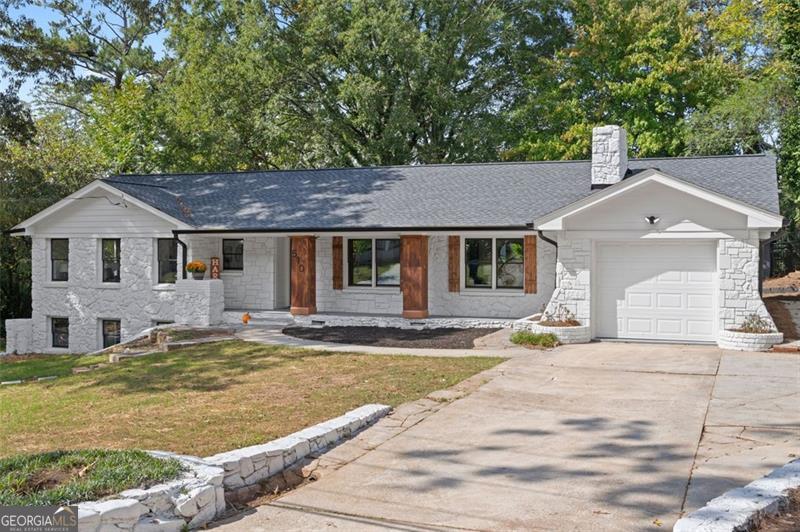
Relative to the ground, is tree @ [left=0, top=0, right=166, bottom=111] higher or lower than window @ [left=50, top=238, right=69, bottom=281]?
higher

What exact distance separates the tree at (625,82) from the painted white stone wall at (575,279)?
14103mm

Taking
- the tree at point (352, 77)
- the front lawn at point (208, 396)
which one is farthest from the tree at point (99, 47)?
the front lawn at point (208, 396)

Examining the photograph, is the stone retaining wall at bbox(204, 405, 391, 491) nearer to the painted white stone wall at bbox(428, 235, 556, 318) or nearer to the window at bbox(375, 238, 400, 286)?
the painted white stone wall at bbox(428, 235, 556, 318)

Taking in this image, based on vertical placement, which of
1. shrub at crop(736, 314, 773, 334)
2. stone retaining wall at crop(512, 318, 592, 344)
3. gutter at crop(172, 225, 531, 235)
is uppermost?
gutter at crop(172, 225, 531, 235)

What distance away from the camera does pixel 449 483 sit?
663 cm

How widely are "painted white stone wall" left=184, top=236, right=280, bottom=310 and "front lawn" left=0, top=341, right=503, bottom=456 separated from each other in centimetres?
518

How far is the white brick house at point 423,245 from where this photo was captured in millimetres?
14828

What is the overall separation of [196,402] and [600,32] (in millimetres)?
23886

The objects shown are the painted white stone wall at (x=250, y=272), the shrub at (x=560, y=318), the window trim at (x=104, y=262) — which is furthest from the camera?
the window trim at (x=104, y=262)

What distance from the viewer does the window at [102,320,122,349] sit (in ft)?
68.4

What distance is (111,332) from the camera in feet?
68.9

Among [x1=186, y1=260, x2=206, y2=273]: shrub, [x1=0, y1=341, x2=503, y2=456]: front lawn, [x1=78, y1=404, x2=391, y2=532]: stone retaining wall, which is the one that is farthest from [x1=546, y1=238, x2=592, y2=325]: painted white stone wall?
[x1=186, y1=260, x2=206, y2=273]: shrub

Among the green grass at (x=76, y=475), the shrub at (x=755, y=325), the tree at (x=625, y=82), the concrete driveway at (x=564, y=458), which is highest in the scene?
the tree at (x=625, y=82)

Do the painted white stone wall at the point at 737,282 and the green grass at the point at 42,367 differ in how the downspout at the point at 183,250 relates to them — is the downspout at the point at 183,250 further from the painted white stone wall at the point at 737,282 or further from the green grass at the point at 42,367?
the painted white stone wall at the point at 737,282
